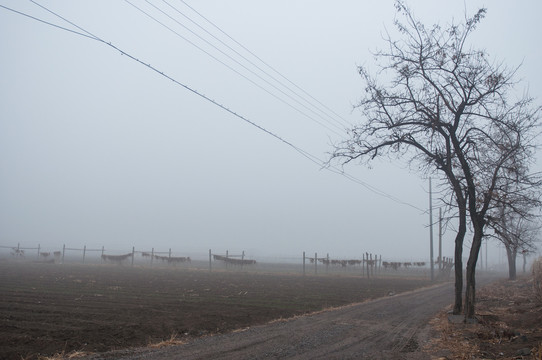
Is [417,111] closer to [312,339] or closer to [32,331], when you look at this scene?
[312,339]

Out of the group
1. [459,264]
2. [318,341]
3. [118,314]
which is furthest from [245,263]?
[318,341]

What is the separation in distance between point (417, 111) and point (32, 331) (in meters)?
13.1

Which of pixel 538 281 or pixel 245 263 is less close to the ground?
pixel 538 281

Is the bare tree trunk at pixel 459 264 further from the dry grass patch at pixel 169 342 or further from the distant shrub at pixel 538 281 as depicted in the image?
the dry grass patch at pixel 169 342

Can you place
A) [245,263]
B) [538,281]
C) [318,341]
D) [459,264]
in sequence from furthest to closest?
[245,263] → [538,281] → [459,264] → [318,341]

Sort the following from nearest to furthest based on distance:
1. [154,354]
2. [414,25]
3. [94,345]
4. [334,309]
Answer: [154,354] → [94,345] → [414,25] → [334,309]

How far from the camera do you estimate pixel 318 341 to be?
9594 millimetres

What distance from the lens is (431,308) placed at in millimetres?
17203

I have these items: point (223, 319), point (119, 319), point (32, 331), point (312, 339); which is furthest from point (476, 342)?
point (32, 331)

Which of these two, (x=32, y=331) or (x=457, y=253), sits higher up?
(x=457, y=253)

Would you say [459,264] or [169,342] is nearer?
[169,342]

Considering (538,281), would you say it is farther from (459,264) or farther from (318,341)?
(318,341)

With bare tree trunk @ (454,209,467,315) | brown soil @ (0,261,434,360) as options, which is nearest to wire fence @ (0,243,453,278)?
brown soil @ (0,261,434,360)

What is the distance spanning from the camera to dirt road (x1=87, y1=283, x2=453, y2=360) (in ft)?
26.9
